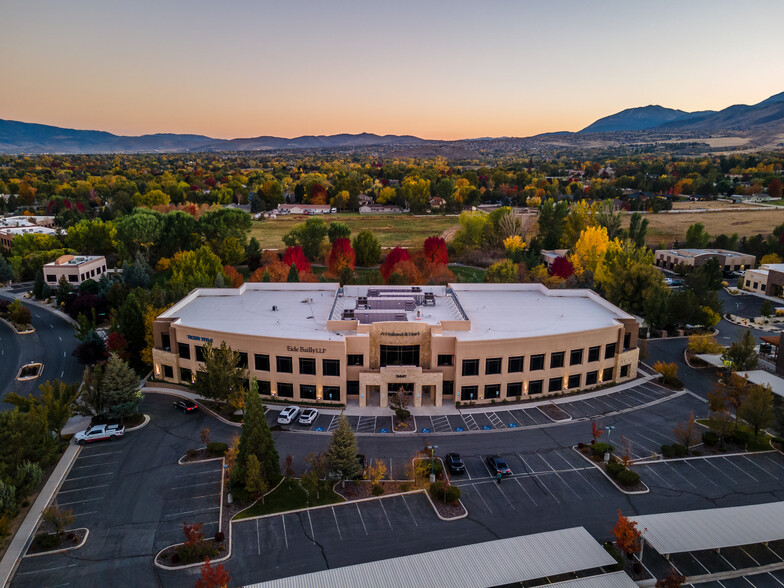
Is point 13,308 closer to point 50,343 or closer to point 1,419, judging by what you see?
point 50,343

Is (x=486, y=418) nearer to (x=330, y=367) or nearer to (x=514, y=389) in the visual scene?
(x=514, y=389)

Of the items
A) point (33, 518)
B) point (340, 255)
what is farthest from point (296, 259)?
point (33, 518)

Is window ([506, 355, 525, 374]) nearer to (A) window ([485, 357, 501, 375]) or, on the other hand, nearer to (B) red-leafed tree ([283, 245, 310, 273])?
(A) window ([485, 357, 501, 375])

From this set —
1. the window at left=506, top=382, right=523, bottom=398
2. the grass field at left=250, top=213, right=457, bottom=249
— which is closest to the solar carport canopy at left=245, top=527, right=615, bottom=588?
the window at left=506, top=382, right=523, bottom=398

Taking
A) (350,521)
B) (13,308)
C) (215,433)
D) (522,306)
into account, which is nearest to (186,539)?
(350,521)

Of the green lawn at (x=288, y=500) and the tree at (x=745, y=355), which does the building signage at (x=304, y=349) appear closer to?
the green lawn at (x=288, y=500)
